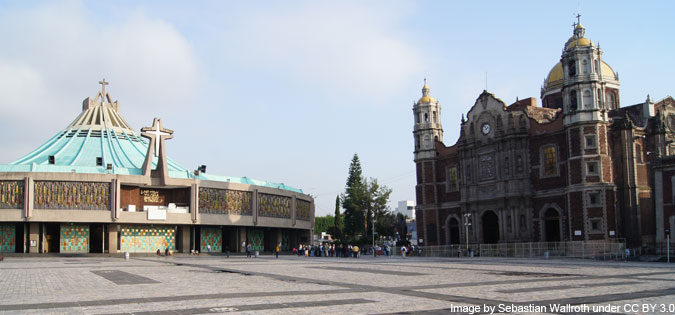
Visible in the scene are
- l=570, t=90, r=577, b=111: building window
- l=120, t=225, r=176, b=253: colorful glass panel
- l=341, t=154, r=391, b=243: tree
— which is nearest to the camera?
l=570, t=90, r=577, b=111: building window

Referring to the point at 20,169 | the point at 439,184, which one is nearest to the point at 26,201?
the point at 20,169

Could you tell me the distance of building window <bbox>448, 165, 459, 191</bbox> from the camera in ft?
207

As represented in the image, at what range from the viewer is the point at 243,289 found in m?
16.8

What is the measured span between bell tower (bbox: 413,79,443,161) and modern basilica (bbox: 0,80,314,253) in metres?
17.3

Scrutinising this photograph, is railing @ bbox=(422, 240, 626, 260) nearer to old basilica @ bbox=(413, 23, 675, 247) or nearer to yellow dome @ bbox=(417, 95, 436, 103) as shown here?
old basilica @ bbox=(413, 23, 675, 247)

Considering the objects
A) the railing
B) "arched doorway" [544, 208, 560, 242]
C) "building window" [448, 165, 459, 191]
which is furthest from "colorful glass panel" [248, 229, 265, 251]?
"arched doorway" [544, 208, 560, 242]

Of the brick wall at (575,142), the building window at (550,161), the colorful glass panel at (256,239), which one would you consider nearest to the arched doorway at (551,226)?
the building window at (550,161)

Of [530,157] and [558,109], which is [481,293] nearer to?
[530,157]

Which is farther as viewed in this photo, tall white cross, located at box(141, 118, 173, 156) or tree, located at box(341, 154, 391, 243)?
tree, located at box(341, 154, 391, 243)

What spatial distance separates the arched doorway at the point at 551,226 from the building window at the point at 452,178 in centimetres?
1117

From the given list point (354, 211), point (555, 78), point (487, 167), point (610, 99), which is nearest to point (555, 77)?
point (555, 78)

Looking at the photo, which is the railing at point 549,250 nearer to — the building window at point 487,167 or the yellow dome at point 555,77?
the building window at point 487,167

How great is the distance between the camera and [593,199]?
49219mm

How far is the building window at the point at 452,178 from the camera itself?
63000 millimetres
